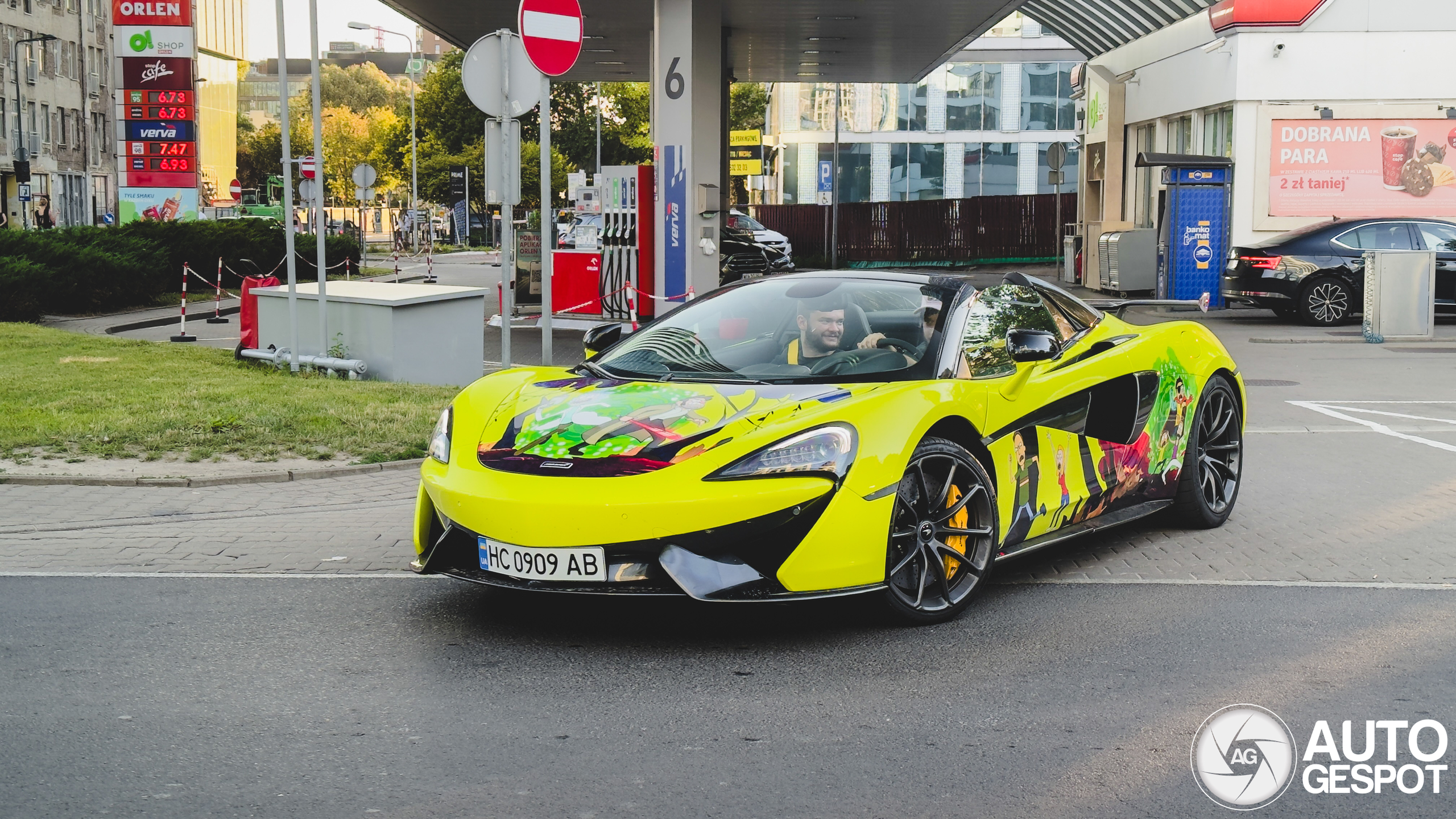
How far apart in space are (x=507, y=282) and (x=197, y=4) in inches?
4103

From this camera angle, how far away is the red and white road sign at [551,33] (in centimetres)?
938

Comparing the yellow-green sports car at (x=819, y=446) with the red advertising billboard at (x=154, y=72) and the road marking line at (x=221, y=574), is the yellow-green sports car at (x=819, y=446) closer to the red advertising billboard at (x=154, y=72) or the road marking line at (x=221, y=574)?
the road marking line at (x=221, y=574)

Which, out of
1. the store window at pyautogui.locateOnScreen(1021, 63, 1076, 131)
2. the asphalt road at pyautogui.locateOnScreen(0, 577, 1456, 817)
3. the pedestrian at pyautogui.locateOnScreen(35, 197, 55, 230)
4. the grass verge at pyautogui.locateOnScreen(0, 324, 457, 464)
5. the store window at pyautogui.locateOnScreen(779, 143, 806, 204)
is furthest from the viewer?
the store window at pyautogui.locateOnScreen(779, 143, 806, 204)

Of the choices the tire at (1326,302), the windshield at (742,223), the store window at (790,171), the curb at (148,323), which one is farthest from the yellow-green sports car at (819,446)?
the store window at (790,171)

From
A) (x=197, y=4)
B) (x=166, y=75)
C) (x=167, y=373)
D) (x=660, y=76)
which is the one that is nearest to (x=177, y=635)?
(x=167, y=373)

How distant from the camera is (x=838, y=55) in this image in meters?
31.8

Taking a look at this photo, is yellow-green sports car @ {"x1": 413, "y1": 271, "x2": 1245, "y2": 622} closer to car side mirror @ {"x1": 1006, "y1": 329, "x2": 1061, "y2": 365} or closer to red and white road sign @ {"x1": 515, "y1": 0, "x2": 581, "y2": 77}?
car side mirror @ {"x1": 1006, "y1": 329, "x2": 1061, "y2": 365}

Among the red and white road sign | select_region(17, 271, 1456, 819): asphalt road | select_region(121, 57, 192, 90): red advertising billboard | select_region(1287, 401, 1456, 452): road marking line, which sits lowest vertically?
select_region(17, 271, 1456, 819): asphalt road

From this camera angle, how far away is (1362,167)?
26016mm

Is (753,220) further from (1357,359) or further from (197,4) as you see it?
(197,4)

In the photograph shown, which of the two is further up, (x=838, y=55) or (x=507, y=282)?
(x=838, y=55)

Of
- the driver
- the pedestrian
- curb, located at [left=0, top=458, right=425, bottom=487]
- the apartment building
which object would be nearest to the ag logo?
the driver

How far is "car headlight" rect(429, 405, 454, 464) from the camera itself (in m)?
5.70

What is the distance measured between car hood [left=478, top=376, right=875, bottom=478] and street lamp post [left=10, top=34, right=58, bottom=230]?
5872 cm
